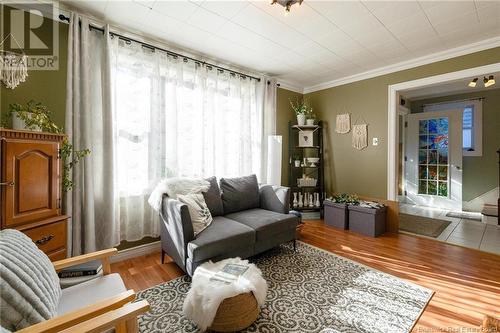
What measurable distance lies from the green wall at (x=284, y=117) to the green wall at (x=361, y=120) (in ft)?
1.79

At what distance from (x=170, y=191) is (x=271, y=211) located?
1.28 meters

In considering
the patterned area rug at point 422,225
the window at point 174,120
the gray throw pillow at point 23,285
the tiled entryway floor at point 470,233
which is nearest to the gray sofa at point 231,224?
the window at point 174,120

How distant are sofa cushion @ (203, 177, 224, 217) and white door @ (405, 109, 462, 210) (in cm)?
499

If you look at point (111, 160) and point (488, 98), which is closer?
point (111, 160)

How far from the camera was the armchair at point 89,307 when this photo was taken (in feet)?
2.87

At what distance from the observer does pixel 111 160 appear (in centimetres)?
240

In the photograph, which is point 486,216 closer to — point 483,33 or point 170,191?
point 483,33

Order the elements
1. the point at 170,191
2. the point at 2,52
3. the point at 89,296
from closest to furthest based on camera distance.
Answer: the point at 89,296 → the point at 2,52 → the point at 170,191

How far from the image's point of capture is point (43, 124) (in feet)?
6.20

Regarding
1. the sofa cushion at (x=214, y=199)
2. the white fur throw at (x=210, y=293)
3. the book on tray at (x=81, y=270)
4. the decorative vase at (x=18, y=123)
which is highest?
the decorative vase at (x=18, y=123)

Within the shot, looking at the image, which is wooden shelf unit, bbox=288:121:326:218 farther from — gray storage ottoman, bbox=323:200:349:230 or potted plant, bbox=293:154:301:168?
gray storage ottoman, bbox=323:200:349:230

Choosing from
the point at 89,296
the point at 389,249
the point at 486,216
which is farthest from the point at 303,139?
the point at 89,296

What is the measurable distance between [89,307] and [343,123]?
4.19 m

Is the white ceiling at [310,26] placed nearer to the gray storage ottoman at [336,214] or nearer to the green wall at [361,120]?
the green wall at [361,120]
